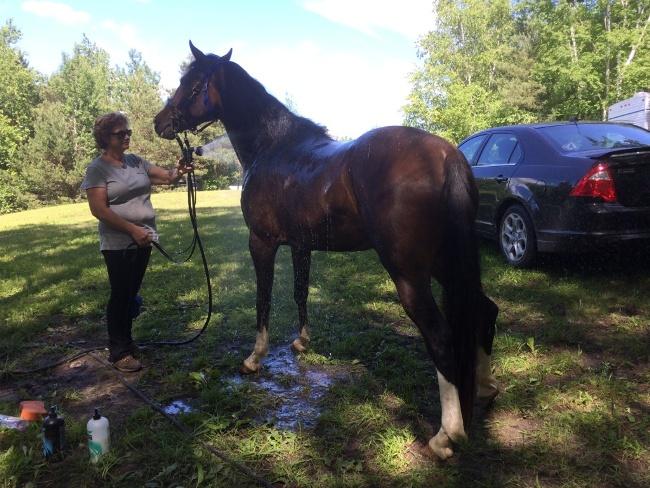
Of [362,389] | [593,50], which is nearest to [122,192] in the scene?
[362,389]

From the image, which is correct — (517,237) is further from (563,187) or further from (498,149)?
(498,149)

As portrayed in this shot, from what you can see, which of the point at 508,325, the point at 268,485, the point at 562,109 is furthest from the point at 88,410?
the point at 562,109

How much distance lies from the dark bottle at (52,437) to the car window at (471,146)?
6552mm

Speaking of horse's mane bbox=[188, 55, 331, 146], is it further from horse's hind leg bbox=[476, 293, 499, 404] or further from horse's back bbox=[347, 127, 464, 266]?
horse's hind leg bbox=[476, 293, 499, 404]

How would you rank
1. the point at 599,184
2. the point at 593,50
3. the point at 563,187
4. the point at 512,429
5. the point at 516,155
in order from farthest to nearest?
1. the point at 593,50
2. the point at 516,155
3. the point at 563,187
4. the point at 599,184
5. the point at 512,429

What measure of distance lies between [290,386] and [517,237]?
3943mm

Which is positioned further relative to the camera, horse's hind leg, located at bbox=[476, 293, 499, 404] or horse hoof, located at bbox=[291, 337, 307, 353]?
horse hoof, located at bbox=[291, 337, 307, 353]

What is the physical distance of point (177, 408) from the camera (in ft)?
10.7

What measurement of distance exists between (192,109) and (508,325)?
11.3 ft

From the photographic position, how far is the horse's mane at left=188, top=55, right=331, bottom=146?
391cm

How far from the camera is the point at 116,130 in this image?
363 cm

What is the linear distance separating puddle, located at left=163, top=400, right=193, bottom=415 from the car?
13.7 ft

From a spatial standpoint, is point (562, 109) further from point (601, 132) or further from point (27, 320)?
point (27, 320)

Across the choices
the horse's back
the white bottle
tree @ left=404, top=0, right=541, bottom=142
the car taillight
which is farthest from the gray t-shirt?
tree @ left=404, top=0, right=541, bottom=142
